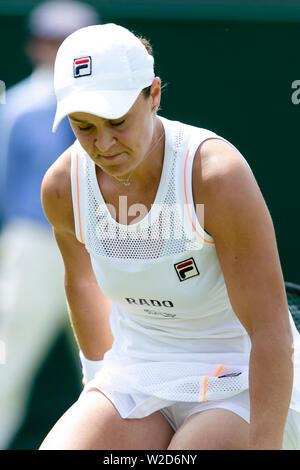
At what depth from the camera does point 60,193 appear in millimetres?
2379

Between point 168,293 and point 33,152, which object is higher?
point 168,293

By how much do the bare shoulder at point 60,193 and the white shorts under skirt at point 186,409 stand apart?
0.48 meters

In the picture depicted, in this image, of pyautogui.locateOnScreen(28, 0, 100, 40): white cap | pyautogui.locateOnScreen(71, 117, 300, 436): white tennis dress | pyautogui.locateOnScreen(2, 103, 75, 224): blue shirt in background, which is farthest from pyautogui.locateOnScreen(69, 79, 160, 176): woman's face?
pyautogui.locateOnScreen(28, 0, 100, 40): white cap

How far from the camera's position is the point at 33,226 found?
12.1 feet

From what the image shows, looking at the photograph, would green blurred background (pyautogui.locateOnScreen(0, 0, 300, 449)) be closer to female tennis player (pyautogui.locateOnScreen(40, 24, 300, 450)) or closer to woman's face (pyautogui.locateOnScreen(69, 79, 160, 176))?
female tennis player (pyautogui.locateOnScreen(40, 24, 300, 450))

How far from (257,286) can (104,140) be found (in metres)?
0.49

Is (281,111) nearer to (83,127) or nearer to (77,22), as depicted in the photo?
(77,22)

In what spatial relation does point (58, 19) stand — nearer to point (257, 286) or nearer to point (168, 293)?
point (168, 293)

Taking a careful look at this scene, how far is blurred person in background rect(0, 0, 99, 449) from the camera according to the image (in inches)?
145

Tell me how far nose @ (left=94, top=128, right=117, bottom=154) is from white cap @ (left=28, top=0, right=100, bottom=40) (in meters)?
1.82

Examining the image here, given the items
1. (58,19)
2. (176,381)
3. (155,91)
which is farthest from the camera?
(58,19)

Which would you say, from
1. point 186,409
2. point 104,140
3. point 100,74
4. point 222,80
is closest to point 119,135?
point 104,140

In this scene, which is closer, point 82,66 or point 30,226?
point 82,66

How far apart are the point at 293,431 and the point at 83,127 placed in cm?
93
